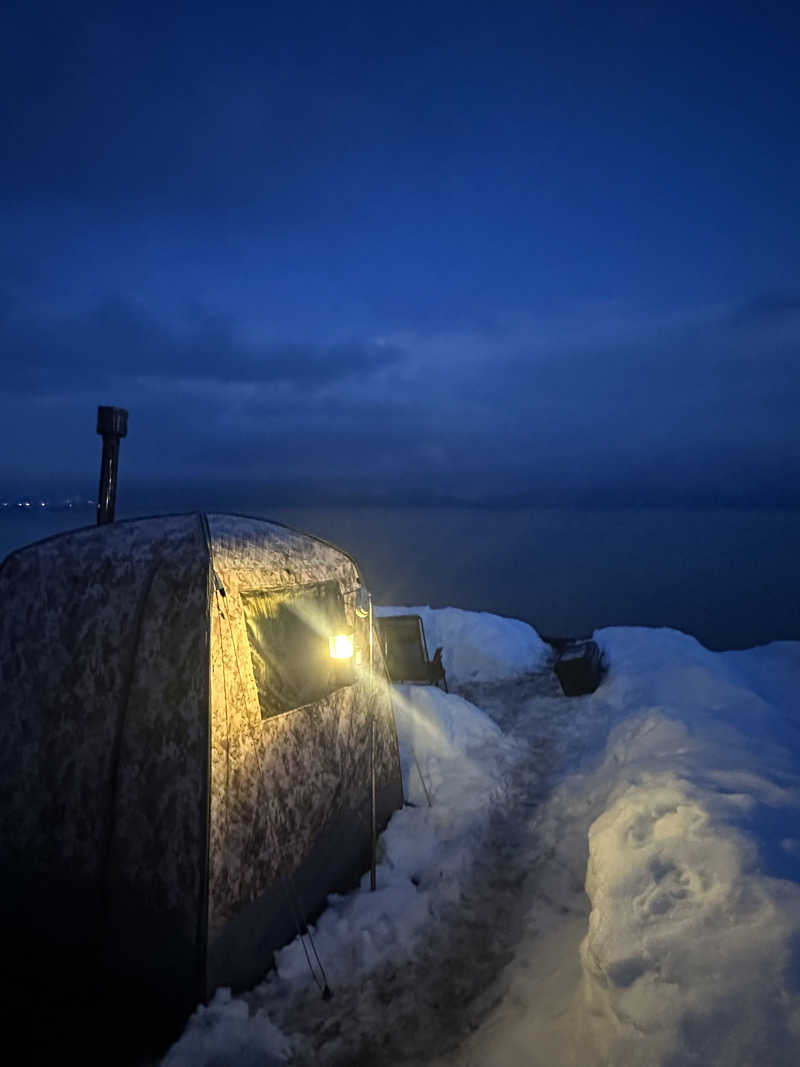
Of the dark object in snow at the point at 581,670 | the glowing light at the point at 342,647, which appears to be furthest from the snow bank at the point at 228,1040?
the dark object in snow at the point at 581,670

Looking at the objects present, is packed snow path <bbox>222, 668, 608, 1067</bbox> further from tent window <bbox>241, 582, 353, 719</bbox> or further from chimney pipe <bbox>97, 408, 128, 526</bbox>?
chimney pipe <bbox>97, 408, 128, 526</bbox>

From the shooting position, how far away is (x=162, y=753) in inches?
200

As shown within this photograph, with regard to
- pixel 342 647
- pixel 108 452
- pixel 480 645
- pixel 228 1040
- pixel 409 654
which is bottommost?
pixel 228 1040

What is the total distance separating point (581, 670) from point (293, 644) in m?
10.9

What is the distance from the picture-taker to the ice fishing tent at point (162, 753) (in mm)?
4969

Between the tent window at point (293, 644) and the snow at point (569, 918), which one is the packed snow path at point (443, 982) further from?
the tent window at point (293, 644)

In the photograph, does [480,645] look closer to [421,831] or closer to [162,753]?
[421,831]

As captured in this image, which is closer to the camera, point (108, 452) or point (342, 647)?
point (342, 647)

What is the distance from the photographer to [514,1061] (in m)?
4.16

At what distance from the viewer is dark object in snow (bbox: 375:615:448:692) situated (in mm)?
13664

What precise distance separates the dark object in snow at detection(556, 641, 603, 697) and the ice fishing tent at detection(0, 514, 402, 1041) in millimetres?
A: 9626

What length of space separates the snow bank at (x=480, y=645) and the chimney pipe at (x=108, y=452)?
34.6ft

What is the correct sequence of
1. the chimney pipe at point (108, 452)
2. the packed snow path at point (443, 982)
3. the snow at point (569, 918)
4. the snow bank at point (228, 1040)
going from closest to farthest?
1. the snow at point (569, 918)
2. the snow bank at point (228, 1040)
3. the packed snow path at point (443, 982)
4. the chimney pipe at point (108, 452)

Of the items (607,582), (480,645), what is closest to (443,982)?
(480,645)
